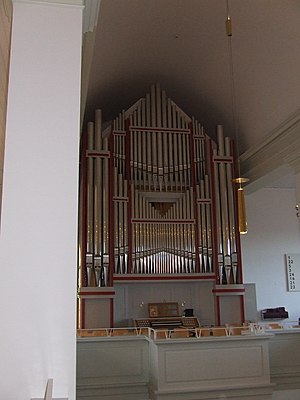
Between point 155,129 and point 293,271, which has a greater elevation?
point 155,129

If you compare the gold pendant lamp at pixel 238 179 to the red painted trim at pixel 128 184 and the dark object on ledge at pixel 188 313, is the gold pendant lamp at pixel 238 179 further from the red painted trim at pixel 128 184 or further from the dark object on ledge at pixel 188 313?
the dark object on ledge at pixel 188 313

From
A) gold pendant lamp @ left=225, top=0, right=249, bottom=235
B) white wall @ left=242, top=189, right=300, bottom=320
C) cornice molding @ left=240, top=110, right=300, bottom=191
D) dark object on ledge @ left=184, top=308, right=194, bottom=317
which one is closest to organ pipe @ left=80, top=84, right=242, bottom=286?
gold pendant lamp @ left=225, top=0, right=249, bottom=235

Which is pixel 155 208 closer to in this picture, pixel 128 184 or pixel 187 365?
pixel 128 184

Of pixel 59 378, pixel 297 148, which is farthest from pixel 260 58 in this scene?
pixel 59 378

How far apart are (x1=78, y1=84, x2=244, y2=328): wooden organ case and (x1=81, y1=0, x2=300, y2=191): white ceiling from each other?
471 millimetres

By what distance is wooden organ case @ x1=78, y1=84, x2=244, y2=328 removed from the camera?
745cm

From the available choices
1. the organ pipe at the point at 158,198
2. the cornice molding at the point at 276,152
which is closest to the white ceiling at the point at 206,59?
the cornice molding at the point at 276,152

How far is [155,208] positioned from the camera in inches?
315

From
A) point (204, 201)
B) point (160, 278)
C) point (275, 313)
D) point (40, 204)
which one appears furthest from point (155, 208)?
point (40, 204)

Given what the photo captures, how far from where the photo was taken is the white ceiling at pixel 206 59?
19.4 feet

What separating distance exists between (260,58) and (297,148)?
129 cm

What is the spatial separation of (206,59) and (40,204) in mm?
5825

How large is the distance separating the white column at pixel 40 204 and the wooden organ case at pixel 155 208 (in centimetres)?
542

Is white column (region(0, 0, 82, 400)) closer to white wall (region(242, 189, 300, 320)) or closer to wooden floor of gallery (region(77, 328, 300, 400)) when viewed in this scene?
wooden floor of gallery (region(77, 328, 300, 400))
